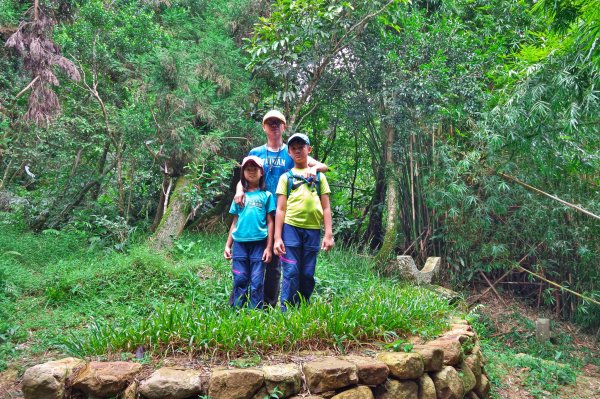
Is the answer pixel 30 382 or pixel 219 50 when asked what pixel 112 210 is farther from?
pixel 30 382

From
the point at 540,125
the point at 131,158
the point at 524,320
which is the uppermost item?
the point at 540,125

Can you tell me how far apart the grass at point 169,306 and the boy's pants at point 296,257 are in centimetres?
21

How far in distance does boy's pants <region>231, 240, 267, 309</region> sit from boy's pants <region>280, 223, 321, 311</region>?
19cm

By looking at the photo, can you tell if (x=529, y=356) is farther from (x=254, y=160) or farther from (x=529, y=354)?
(x=254, y=160)

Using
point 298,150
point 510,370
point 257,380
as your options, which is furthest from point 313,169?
point 510,370

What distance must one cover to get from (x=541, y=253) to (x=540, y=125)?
2611 millimetres

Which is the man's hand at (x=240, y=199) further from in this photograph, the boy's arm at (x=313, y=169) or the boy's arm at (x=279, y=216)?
the boy's arm at (x=313, y=169)

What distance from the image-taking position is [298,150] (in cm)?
378

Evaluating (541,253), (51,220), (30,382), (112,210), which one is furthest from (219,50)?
(30,382)

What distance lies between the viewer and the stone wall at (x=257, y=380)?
2.68m

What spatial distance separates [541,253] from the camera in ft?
24.7

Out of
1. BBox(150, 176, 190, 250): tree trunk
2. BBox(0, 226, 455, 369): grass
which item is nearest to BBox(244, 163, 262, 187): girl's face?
BBox(0, 226, 455, 369): grass

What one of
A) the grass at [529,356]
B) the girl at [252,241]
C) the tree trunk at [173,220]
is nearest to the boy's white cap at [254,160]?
the girl at [252,241]

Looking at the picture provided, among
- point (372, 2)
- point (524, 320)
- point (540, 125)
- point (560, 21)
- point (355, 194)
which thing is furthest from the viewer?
point (355, 194)
